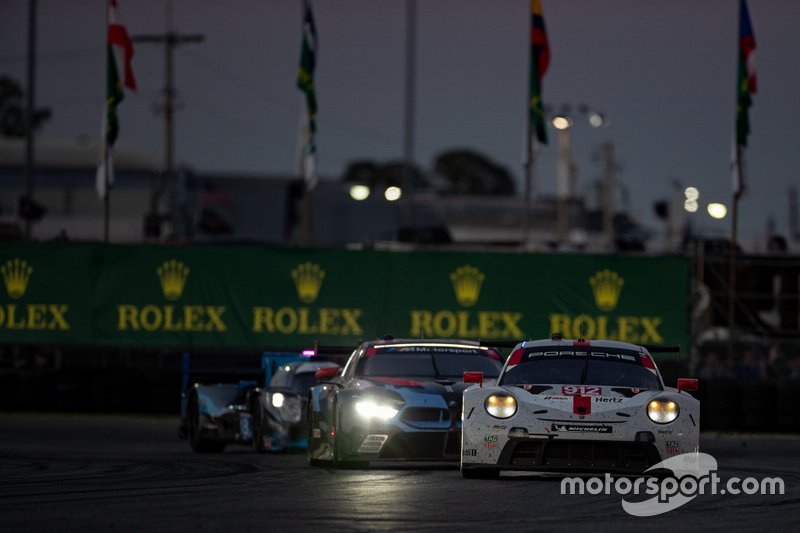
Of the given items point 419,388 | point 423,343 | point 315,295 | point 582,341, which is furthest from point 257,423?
point 315,295

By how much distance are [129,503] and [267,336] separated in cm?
1767

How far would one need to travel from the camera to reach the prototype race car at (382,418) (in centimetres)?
1428

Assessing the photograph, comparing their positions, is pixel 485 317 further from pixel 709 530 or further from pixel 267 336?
pixel 709 530

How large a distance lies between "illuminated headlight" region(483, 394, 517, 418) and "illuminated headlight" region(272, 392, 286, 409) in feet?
15.8

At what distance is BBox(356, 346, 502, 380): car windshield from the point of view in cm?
1559

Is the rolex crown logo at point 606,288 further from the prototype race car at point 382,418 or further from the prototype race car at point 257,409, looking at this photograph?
the prototype race car at point 382,418

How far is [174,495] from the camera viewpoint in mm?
11656

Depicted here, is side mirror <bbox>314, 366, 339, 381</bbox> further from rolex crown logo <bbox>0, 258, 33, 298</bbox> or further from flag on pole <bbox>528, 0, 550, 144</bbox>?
flag on pole <bbox>528, 0, 550, 144</bbox>

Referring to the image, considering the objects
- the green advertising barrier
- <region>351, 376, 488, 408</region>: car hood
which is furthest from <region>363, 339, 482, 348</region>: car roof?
the green advertising barrier

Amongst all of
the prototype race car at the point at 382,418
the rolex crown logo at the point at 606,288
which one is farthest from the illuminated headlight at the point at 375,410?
the rolex crown logo at the point at 606,288

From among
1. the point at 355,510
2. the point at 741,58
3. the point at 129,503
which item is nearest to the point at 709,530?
the point at 355,510

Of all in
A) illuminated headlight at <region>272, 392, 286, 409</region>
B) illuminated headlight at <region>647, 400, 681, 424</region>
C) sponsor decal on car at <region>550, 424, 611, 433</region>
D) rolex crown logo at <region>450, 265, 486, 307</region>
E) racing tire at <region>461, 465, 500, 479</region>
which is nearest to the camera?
sponsor decal on car at <region>550, 424, 611, 433</region>

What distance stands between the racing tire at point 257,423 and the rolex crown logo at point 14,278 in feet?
39.9

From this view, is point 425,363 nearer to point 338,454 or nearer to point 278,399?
point 338,454
